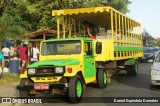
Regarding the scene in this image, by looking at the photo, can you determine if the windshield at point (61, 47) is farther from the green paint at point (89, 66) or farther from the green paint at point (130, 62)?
the green paint at point (130, 62)

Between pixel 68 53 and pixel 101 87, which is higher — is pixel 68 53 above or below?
above

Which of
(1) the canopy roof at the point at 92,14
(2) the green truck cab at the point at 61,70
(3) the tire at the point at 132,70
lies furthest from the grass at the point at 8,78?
(3) the tire at the point at 132,70

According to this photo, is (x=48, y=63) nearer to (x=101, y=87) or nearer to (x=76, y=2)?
(x=101, y=87)

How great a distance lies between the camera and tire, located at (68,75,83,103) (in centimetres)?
1036

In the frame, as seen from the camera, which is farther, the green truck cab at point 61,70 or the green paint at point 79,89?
the green paint at point 79,89

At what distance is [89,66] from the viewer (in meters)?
12.4

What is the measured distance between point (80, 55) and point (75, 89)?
1.71 metres

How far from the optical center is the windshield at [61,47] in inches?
474

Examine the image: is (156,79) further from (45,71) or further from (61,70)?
(45,71)

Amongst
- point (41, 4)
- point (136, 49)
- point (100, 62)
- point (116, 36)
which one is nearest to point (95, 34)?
point (116, 36)

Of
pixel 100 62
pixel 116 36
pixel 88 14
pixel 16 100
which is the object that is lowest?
pixel 16 100

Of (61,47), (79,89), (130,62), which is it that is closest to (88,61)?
(61,47)

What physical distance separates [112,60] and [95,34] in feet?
6.33

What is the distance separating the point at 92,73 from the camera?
12.8 metres
